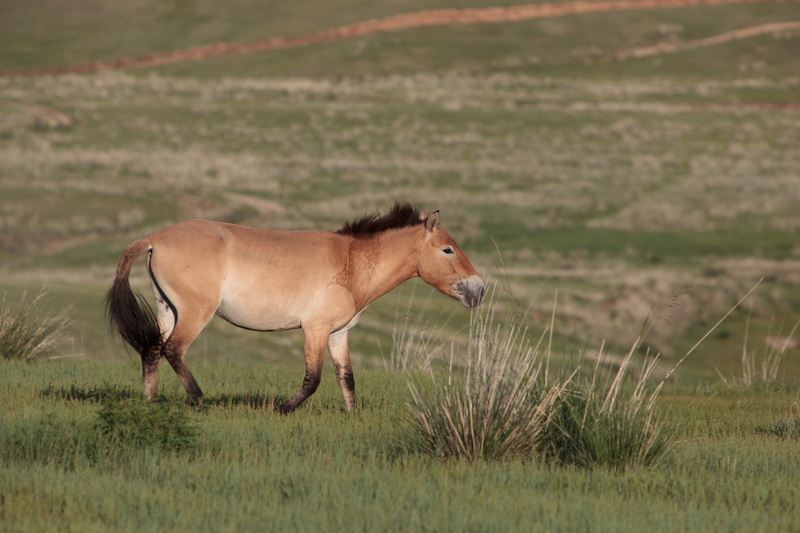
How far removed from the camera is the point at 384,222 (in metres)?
9.24

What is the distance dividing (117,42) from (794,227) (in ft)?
346

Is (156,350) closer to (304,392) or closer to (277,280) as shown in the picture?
(277,280)

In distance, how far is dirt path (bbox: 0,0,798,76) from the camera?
11412 cm

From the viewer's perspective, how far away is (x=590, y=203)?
42406 mm

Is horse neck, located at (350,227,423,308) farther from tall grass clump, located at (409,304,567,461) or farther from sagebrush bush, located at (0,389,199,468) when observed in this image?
sagebrush bush, located at (0,389,199,468)

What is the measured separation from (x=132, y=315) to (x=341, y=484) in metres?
3.38

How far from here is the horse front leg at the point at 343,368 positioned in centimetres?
902

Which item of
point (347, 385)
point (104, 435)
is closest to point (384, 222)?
point (347, 385)

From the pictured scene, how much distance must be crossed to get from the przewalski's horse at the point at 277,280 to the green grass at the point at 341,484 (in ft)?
2.06

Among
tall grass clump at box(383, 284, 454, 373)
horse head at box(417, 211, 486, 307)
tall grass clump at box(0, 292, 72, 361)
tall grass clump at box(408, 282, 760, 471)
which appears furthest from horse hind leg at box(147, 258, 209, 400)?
tall grass clump at box(0, 292, 72, 361)

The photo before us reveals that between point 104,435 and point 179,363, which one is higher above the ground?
point 179,363

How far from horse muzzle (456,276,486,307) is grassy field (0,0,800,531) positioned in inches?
15.9

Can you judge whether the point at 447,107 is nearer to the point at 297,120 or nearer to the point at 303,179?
the point at 297,120

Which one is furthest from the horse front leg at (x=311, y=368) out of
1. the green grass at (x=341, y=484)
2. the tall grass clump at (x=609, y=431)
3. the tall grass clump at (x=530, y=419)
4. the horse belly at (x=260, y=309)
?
the tall grass clump at (x=609, y=431)
